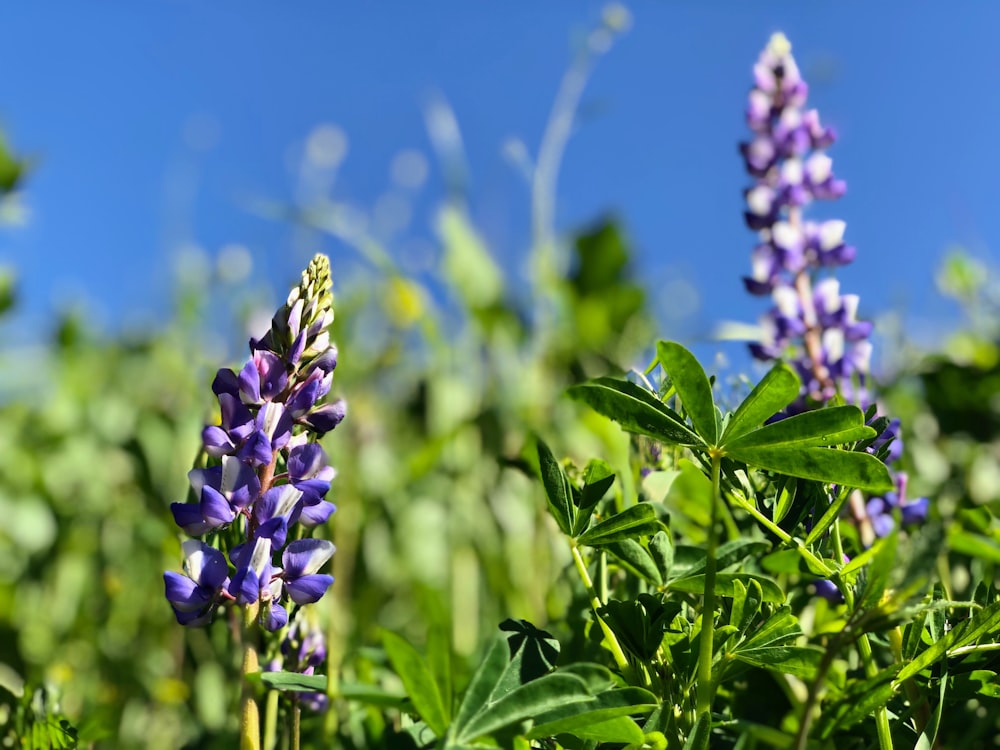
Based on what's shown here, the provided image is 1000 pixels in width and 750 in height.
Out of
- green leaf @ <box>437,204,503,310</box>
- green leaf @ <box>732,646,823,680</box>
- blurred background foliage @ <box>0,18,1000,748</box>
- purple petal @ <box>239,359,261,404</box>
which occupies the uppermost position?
green leaf @ <box>437,204,503,310</box>

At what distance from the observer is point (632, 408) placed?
2.16 ft

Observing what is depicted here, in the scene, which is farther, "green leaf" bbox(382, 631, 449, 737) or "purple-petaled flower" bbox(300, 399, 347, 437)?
"purple-petaled flower" bbox(300, 399, 347, 437)

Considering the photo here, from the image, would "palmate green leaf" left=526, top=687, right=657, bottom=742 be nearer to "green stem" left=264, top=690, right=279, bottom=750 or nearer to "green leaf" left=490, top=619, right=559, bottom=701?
"green leaf" left=490, top=619, right=559, bottom=701

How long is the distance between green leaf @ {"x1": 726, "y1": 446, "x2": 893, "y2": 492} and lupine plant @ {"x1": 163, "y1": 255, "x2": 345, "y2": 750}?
1.04 feet

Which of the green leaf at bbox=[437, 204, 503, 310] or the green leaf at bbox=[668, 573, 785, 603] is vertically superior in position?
the green leaf at bbox=[437, 204, 503, 310]

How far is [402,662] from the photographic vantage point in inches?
19.0

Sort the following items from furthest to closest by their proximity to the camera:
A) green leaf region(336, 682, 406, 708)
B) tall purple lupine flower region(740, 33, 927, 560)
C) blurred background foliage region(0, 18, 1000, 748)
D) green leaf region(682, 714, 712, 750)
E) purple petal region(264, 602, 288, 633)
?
1. blurred background foliage region(0, 18, 1000, 748)
2. tall purple lupine flower region(740, 33, 927, 560)
3. purple petal region(264, 602, 288, 633)
4. green leaf region(682, 714, 712, 750)
5. green leaf region(336, 682, 406, 708)

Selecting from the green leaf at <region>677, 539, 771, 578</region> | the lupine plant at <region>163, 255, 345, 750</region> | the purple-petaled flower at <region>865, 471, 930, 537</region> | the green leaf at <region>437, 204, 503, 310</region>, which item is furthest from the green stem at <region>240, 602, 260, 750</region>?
the green leaf at <region>437, 204, 503, 310</region>

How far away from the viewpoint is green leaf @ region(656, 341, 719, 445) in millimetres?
631

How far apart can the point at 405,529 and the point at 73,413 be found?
1.14 meters

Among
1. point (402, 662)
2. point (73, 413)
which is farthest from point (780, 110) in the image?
point (73, 413)

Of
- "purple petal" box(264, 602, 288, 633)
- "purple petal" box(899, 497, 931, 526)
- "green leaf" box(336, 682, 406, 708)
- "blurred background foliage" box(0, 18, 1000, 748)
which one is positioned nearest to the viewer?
"green leaf" box(336, 682, 406, 708)

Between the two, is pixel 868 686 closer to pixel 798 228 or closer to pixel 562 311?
pixel 798 228

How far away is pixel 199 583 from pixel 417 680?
254 mm
